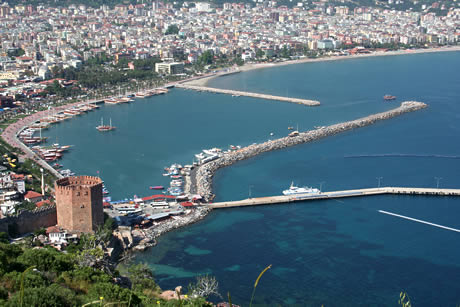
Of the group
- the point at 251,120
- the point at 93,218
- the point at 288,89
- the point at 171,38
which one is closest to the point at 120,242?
the point at 93,218

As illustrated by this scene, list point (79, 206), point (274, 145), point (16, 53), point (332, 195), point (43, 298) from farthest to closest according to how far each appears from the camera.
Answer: point (16, 53)
point (274, 145)
point (332, 195)
point (79, 206)
point (43, 298)

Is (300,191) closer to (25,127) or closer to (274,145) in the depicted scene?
(274,145)

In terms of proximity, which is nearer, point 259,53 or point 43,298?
point 43,298

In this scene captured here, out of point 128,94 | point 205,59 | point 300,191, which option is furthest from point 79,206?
point 205,59

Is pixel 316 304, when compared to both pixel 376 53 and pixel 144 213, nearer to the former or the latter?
pixel 144 213

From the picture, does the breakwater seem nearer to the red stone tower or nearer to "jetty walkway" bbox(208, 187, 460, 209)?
"jetty walkway" bbox(208, 187, 460, 209)

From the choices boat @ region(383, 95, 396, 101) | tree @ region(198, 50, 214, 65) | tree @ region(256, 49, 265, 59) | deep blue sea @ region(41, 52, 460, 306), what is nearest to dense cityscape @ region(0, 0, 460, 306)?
tree @ region(198, 50, 214, 65)
